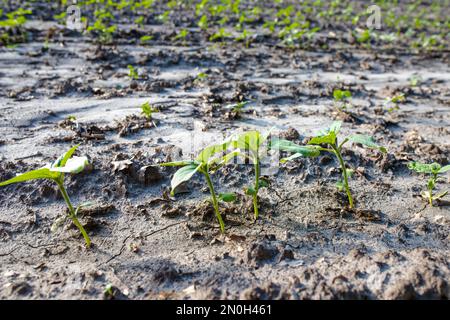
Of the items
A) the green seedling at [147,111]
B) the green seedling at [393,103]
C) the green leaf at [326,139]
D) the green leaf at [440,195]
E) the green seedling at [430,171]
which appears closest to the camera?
the green leaf at [326,139]

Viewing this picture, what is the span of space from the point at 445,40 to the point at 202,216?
7.41 metres

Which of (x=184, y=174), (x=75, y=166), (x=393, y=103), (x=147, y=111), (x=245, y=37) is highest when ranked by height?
(x=75, y=166)

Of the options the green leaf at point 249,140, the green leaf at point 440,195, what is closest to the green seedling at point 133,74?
the green leaf at point 249,140

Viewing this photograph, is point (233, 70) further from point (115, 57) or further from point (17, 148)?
point (17, 148)

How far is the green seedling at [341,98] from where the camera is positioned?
3.62m

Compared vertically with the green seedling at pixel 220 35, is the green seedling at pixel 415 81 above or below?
below

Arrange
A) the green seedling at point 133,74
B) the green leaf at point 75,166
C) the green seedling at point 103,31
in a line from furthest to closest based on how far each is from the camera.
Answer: the green seedling at point 103,31 → the green seedling at point 133,74 → the green leaf at point 75,166

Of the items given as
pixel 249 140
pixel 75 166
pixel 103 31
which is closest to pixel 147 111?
pixel 249 140

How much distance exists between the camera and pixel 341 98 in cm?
380

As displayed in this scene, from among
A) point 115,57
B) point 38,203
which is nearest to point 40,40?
point 115,57

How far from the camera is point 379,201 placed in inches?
90.7

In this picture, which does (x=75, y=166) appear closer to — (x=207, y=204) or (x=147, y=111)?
(x=207, y=204)

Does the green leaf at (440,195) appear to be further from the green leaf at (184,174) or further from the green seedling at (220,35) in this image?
the green seedling at (220,35)

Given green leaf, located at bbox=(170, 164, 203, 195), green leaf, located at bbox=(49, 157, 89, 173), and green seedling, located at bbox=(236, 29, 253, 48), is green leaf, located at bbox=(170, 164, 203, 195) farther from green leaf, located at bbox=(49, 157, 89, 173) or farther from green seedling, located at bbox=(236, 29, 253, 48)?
green seedling, located at bbox=(236, 29, 253, 48)
